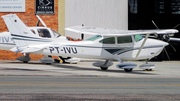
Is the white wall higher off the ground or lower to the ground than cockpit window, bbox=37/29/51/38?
higher

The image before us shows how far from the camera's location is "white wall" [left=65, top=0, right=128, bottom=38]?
25.0 m

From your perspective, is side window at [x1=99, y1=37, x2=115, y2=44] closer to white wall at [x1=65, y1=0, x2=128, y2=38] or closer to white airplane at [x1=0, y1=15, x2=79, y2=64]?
white airplane at [x1=0, y1=15, x2=79, y2=64]

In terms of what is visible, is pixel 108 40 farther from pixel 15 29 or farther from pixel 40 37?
pixel 15 29

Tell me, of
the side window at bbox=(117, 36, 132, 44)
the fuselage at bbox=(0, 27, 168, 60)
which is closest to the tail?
the fuselage at bbox=(0, 27, 168, 60)

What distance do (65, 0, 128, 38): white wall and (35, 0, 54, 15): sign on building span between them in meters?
1.32

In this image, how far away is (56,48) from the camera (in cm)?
1552

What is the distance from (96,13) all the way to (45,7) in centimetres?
455

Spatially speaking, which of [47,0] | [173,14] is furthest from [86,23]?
[173,14]

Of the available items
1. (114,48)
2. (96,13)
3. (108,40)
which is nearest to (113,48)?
(114,48)

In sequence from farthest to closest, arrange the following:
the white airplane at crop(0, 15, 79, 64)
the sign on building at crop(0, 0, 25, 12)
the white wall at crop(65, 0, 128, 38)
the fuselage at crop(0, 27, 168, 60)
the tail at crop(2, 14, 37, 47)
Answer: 1. the white wall at crop(65, 0, 128, 38)
2. the sign on building at crop(0, 0, 25, 12)
3. the white airplane at crop(0, 15, 79, 64)
4. the tail at crop(2, 14, 37, 47)
5. the fuselage at crop(0, 27, 168, 60)

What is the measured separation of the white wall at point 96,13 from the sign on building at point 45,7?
1324 millimetres

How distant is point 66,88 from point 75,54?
255 inches

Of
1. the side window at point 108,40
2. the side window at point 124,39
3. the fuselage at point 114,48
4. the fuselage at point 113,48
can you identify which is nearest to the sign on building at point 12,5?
the fuselage at point 113,48

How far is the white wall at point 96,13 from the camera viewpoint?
82.1 feet
